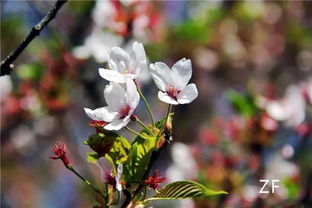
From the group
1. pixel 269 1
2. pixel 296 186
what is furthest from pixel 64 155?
pixel 269 1

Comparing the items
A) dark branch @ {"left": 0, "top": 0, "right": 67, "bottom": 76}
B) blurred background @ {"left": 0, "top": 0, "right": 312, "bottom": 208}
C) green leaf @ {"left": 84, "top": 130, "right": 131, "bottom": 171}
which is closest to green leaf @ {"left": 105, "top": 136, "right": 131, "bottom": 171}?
green leaf @ {"left": 84, "top": 130, "right": 131, "bottom": 171}

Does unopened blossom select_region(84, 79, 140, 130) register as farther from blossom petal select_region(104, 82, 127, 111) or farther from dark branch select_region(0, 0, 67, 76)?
dark branch select_region(0, 0, 67, 76)

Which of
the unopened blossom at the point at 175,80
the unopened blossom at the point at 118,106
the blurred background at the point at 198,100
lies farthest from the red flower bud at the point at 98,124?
the blurred background at the point at 198,100

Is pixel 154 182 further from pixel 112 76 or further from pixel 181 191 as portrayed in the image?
pixel 112 76

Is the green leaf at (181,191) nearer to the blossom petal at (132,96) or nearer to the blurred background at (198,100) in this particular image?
the blossom petal at (132,96)

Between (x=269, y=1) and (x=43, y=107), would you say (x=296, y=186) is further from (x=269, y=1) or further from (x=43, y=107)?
(x=269, y=1)

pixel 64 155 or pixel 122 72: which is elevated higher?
pixel 122 72

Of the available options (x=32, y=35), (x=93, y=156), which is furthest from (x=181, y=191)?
(x=32, y=35)

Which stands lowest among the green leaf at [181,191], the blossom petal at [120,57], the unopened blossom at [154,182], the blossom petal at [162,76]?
the green leaf at [181,191]

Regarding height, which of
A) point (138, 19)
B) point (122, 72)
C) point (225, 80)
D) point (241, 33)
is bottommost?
point (225, 80)
